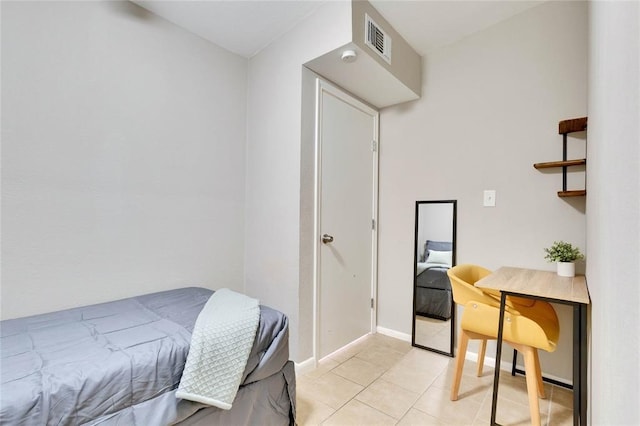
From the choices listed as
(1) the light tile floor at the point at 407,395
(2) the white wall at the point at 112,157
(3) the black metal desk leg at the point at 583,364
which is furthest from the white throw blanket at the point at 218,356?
(3) the black metal desk leg at the point at 583,364

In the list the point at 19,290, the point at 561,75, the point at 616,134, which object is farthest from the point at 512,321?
the point at 19,290

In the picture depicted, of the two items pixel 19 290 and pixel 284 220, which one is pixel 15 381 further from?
pixel 284 220

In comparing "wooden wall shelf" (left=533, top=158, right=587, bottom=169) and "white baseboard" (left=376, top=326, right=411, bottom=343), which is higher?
"wooden wall shelf" (left=533, top=158, right=587, bottom=169)

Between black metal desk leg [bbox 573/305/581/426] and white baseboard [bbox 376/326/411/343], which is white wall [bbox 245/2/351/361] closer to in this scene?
white baseboard [bbox 376/326/411/343]

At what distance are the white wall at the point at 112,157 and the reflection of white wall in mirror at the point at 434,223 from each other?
5.12 ft

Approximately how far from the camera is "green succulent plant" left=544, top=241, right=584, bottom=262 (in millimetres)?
1788

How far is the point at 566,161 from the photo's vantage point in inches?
73.0

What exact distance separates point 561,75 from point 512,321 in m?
1.64

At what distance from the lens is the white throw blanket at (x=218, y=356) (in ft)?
3.76

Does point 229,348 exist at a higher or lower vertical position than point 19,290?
lower

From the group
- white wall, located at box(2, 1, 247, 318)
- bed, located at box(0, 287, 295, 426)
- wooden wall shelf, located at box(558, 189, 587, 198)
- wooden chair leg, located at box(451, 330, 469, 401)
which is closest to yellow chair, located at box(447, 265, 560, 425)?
wooden chair leg, located at box(451, 330, 469, 401)

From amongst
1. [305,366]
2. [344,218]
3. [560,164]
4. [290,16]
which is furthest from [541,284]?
[290,16]

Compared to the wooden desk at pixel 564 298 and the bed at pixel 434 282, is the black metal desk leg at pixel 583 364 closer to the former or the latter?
the wooden desk at pixel 564 298

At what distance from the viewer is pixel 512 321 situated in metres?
1.54
